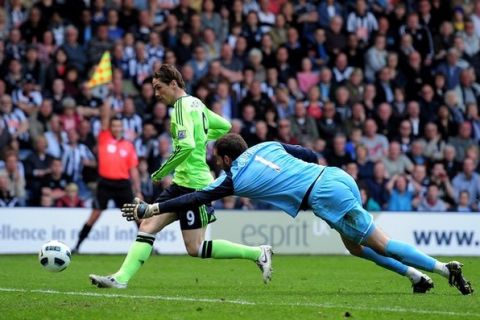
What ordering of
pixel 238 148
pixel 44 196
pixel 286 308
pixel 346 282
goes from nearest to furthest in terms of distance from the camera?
pixel 286 308 → pixel 238 148 → pixel 346 282 → pixel 44 196

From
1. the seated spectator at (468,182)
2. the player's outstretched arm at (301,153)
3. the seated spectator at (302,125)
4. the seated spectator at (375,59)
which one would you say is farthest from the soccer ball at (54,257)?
the seated spectator at (375,59)

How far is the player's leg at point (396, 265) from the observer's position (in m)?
11.0

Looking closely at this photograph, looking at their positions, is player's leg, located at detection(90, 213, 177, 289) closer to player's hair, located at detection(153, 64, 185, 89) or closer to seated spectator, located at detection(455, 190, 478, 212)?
player's hair, located at detection(153, 64, 185, 89)

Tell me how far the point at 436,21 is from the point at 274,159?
1619cm

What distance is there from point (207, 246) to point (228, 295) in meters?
1.21

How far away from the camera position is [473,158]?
22.7m

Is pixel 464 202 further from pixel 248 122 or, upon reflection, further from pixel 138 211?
pixel 138 211

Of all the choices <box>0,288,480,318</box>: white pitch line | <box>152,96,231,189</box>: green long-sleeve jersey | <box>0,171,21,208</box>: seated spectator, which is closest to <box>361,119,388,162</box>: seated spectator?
<box>0,171,21,208</box>: seated spectator

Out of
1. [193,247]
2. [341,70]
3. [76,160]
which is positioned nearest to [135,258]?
[193,247]

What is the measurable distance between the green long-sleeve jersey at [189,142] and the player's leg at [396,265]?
1.83 m

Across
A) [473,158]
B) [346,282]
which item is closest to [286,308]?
[346,282]

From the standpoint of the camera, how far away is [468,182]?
22.2 m

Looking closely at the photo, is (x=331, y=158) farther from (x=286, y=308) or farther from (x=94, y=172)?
(x=286, y=308)

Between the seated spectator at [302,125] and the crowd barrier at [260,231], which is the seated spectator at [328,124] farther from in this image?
the crowd barrier at [260,231]
